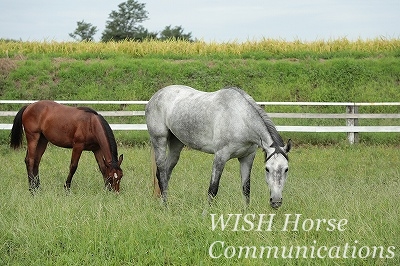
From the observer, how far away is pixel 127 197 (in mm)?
7680

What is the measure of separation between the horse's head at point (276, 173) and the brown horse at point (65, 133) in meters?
3.05

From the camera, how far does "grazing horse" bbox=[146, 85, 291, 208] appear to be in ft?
21.3

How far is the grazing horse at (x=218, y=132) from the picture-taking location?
6.50 meters

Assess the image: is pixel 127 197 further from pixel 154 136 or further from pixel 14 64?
pixel 14 64

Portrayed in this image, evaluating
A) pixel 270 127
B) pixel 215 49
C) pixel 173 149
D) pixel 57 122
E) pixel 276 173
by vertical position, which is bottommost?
pixel 173 149

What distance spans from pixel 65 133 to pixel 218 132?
10.3 feet

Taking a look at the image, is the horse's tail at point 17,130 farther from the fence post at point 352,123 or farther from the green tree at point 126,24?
the green tree at point 126,24

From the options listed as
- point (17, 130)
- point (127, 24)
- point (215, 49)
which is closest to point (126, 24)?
point (127, 24)

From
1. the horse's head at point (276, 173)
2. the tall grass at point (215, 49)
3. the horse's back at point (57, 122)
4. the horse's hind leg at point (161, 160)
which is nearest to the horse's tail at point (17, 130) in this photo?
the horse's back at point (57, 122)

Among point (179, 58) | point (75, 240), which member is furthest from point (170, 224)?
point (179, 58)

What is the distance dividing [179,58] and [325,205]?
14.8 meters

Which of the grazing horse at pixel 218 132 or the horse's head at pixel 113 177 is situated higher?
the grazing horse at pixel 218 132

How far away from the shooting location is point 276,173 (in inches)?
249

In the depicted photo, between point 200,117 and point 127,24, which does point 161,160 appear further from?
point 127,24
